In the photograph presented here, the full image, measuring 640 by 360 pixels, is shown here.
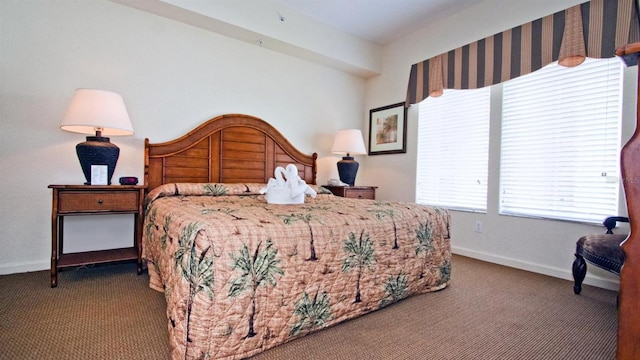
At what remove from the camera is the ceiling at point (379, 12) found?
132 inches

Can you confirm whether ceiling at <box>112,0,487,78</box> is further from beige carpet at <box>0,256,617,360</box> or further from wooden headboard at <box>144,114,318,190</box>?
beige carpet at <box>0,256,617,360</box>

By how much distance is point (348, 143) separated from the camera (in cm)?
393

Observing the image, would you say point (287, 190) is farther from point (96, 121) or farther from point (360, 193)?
point (360, 193)

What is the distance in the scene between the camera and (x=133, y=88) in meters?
2.92

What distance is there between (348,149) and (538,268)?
7.61 feet

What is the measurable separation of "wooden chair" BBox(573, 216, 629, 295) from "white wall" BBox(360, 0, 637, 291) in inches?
14.2

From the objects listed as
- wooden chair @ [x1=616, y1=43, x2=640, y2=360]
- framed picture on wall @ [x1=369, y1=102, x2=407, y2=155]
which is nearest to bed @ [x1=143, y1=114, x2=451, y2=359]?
wooden chair @ [x1=616, y1=43, x2=640, y2=360]

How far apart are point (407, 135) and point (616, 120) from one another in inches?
80.3

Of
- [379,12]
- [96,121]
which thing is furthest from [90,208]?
[379,12]

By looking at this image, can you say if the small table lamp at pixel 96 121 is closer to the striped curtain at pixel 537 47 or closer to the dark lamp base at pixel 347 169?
the dark lamp base at pixel 347 169

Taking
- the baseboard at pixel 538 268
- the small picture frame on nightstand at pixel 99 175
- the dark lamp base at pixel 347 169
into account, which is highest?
the dark lamp base at pixel 347 169

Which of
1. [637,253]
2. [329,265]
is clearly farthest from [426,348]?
[637,253]

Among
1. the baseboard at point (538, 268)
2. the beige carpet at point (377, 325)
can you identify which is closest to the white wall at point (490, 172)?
the baseboard at point (538, 268)

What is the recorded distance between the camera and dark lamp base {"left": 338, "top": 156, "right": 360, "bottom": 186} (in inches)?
158
